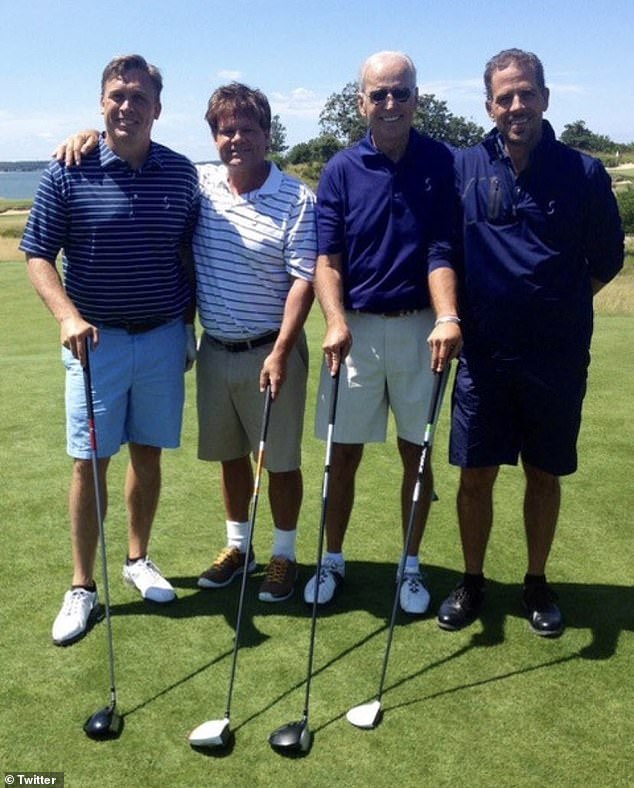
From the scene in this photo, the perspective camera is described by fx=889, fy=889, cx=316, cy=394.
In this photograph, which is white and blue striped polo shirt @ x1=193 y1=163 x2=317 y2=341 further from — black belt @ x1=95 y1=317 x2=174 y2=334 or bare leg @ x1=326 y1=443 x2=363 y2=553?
bare leg @ x1=326 y1=443 x2=363 y2=553

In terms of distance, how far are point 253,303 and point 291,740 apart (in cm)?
167

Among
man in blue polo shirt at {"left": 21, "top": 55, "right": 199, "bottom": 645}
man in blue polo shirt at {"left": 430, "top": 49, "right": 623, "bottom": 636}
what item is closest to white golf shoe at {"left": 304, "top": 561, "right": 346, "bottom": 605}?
man in blue polo shirt at {"left": 430, "top": 49, "right": 623, "bottom": 636}

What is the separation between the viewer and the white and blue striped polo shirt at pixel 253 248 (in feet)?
11.4

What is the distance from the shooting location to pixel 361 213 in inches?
134

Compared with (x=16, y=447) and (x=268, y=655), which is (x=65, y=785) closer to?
(x=268, y=655)

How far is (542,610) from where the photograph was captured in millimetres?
3443

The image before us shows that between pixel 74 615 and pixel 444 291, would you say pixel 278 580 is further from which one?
pixel 444 291

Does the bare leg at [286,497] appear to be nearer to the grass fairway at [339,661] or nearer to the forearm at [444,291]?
the grass fairway at [339,661]

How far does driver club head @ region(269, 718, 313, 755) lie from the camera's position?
263 centimetres

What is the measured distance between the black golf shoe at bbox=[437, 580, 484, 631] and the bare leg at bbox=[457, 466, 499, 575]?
2.8 inches

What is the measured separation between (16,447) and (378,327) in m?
3.00

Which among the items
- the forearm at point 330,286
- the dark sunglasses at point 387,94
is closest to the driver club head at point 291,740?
the forearm at point 330,286

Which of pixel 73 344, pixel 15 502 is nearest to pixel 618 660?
pixel 73 344

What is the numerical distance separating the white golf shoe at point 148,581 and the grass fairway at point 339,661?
5 cm
